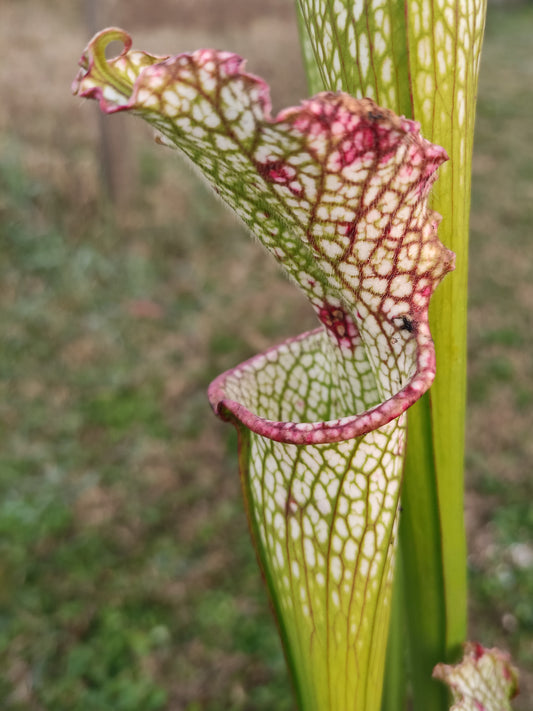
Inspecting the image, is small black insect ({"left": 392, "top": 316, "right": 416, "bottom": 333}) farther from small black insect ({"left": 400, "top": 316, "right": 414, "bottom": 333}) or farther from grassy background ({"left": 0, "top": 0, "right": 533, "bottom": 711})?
grassy background ({"left": 0, "top": 0, "right": 533, "bottom": 711})

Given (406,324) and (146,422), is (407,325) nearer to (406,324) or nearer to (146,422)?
(406,324)

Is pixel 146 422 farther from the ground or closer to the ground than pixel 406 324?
closer to the ground

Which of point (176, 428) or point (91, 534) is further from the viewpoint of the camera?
point (176, 428)

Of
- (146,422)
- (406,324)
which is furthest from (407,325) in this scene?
(146,422)

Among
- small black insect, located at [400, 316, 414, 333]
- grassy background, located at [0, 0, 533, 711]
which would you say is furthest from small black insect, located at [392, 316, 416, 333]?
grassy background, located at [0, 0, 533, 711]

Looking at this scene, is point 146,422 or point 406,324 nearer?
point 406,324

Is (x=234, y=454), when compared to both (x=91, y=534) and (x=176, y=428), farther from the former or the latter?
(x=91, y=534)

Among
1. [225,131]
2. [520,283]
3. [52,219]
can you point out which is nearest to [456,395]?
[225,131]

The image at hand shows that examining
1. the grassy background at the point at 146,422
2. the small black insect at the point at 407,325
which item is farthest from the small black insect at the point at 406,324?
the grassy background at the point at 146,422

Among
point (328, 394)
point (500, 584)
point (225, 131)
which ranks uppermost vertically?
point (225, 131)
